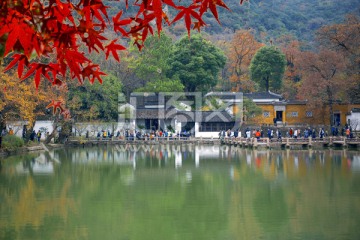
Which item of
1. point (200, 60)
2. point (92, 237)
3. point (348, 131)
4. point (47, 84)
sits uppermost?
point (200, 60)

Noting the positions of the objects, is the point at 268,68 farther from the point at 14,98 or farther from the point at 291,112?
the point at 14,98

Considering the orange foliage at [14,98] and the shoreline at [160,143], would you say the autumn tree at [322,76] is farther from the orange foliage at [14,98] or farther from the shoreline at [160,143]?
the orange foliage at [14,98]

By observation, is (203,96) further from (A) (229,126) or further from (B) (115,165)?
(B) (115,165)

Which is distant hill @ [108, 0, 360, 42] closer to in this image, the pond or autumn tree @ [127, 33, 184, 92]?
autumn tree @ [127, 33, 184, 92]

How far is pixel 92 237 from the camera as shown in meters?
8.21

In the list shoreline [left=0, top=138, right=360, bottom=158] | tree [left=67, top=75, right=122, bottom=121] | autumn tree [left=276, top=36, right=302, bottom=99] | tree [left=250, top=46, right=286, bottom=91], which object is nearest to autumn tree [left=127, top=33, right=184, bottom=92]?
tree [left=67, top=75, right=122, bottom=121]

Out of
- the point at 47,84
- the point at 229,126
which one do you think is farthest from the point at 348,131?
the point at 47,84

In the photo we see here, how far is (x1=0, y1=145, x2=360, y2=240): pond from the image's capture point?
28.1 feet

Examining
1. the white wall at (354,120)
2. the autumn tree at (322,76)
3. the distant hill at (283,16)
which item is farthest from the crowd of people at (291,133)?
the distant hill at (283,16)

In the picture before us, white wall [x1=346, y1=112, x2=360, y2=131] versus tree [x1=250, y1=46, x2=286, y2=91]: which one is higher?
tree [x1=250, y1=46, x2=286, y2=91]

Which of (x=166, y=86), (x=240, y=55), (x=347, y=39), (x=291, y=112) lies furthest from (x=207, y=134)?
(x=240, y=55)

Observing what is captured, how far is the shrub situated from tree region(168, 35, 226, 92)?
673 inches

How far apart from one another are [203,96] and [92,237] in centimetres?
3274

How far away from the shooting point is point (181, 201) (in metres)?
11.3
